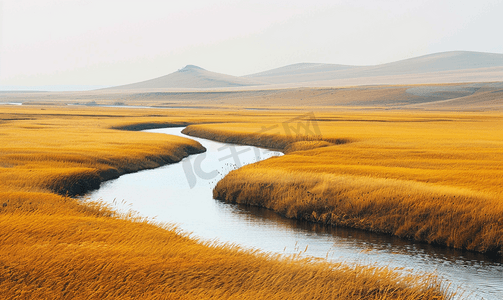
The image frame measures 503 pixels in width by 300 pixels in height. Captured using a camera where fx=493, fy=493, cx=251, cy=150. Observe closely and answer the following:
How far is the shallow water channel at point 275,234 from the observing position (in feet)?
52.2

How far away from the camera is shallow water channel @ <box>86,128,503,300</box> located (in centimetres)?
1592

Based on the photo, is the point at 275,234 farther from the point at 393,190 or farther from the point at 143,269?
the point at 143,269

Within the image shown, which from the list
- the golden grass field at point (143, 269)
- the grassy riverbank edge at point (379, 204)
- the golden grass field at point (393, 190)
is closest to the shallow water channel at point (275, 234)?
the grassy riverbank edge at point (379, 204)

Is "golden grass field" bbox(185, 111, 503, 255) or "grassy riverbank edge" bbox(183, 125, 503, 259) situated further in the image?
"golden grass field" bbox(185, 111, 503, 255)

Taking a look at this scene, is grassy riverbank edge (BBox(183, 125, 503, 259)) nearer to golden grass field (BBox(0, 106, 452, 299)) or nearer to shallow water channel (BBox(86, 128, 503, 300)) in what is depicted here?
shallow water channel (BBox(86, 128, 503, 300))

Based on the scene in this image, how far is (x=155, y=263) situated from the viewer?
1151 centimetres

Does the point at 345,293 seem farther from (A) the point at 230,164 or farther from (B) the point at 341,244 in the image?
(A) the point at 230,164

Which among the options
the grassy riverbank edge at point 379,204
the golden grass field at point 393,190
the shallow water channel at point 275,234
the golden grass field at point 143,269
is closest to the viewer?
the golden grass field at point 143,269

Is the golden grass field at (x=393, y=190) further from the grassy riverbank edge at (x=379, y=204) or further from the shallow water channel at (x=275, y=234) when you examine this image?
the shallow water channel at (x=275, y=234)

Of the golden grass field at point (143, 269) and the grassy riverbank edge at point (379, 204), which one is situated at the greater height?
the golden grass field at point (143, 269)

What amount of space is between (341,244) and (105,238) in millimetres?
9083

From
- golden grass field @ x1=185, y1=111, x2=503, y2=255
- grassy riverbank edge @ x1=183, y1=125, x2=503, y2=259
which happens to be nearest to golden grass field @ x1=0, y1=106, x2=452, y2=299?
grassy riverbank edge @ x1=183, y1=125, x2=503, y2=259

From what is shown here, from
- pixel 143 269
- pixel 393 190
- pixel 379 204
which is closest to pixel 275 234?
pixel 379 204

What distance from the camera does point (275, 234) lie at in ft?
66.6
